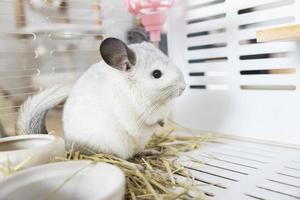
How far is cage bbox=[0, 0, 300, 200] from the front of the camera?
3.08 ft

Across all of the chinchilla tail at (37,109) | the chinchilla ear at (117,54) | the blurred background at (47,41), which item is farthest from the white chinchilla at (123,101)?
the blurred background at (47,41)

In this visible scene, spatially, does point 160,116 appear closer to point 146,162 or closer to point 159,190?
point 146,162

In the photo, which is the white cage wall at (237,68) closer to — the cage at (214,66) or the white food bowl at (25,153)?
the cage at (214,66)

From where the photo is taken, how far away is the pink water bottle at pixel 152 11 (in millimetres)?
1158

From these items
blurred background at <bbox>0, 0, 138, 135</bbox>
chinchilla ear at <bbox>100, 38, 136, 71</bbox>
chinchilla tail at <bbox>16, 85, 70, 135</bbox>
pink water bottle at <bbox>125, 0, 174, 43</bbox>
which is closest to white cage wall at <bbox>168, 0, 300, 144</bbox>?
pink water bottle at <bbox>125, 0, 174, 43</bbox>

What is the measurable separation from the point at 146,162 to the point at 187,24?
652 millimetres

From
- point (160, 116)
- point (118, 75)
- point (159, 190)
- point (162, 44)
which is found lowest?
point (159, 190)

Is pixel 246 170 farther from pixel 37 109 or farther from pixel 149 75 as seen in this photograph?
pixel 37 109

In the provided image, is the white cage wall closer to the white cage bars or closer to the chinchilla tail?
the white cage bars

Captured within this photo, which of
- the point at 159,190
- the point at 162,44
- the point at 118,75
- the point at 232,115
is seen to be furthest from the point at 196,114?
the point at 159,190

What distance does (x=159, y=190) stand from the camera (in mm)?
707

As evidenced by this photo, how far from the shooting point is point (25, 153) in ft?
2.22

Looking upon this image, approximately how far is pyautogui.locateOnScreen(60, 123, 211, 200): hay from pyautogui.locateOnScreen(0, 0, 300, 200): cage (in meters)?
0.05

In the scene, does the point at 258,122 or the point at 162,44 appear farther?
the point at 162,44
